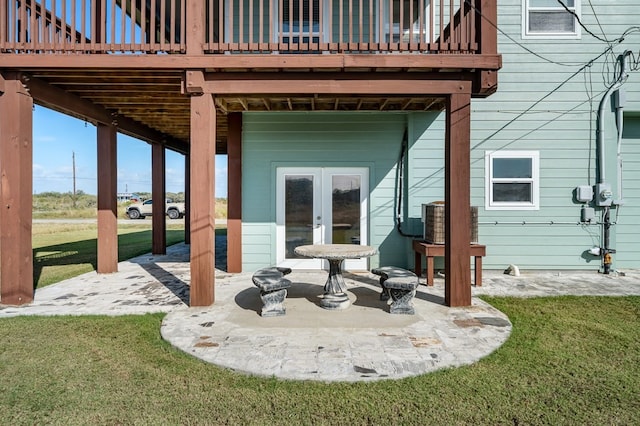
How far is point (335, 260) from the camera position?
435 centimetres

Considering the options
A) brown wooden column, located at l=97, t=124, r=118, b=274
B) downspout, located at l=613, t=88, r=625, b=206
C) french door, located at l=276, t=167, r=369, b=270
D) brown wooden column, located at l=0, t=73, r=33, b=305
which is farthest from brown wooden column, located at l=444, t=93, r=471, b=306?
brown wooden column, located at l=97, t=124, r=118, b=274

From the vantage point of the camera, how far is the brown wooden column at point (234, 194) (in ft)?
21.5

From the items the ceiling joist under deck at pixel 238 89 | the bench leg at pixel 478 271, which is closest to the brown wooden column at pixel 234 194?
the ceiling joist under deck at pixel 238 89

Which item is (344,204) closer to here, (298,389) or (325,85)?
(325,85)

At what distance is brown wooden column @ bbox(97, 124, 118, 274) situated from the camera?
6.52 meters

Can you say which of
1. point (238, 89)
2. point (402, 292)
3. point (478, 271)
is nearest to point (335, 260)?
point (402, 292)

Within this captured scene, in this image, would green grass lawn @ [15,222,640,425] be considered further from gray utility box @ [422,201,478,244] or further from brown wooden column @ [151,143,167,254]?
brown wooden column @ [151,143,167,254]

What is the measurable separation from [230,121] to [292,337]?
4475 mm

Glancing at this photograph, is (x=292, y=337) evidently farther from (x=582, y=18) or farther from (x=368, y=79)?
(x=582, y=18)

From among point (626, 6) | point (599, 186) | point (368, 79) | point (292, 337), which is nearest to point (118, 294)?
point (292, 337)

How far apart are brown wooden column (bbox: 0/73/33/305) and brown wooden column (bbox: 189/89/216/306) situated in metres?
2.17

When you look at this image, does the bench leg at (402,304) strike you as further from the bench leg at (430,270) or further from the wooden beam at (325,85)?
the wooden beam at (325,85)

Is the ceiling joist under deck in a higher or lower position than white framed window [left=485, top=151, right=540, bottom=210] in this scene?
higher

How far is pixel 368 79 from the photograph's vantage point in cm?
441
